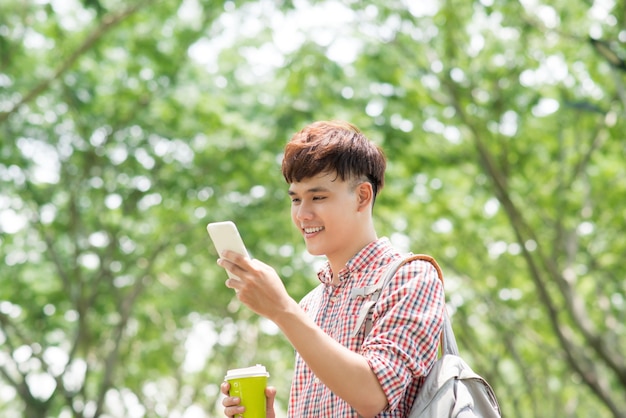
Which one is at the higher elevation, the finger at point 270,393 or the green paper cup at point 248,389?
the green paper cup at point 248,389

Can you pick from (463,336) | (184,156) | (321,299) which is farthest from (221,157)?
(321,299)

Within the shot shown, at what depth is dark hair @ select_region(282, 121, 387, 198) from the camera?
241cm

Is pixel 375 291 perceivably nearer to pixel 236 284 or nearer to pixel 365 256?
pixel 365 256

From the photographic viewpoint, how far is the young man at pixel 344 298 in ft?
6.89

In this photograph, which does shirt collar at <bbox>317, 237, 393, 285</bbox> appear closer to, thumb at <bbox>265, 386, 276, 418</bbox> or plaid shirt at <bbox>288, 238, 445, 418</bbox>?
plaid shirt at <bbox>288, 238, 445, 418</bbox>

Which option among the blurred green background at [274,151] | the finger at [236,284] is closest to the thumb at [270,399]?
the finger at [236,284]

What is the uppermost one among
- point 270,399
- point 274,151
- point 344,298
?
point 344,298

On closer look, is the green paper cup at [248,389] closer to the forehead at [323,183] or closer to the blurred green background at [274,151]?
the forehead at [323,183]

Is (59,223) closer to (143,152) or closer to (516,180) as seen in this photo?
(143,152)

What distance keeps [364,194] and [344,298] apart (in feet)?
0.87

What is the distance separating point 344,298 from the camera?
2457mm

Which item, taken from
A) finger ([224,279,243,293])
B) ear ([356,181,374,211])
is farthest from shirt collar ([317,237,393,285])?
finger ([224,279,243,293])

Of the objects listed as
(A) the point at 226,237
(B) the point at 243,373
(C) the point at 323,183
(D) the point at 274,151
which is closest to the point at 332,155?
(C) the point at 323,183

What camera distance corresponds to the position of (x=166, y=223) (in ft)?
42.7
